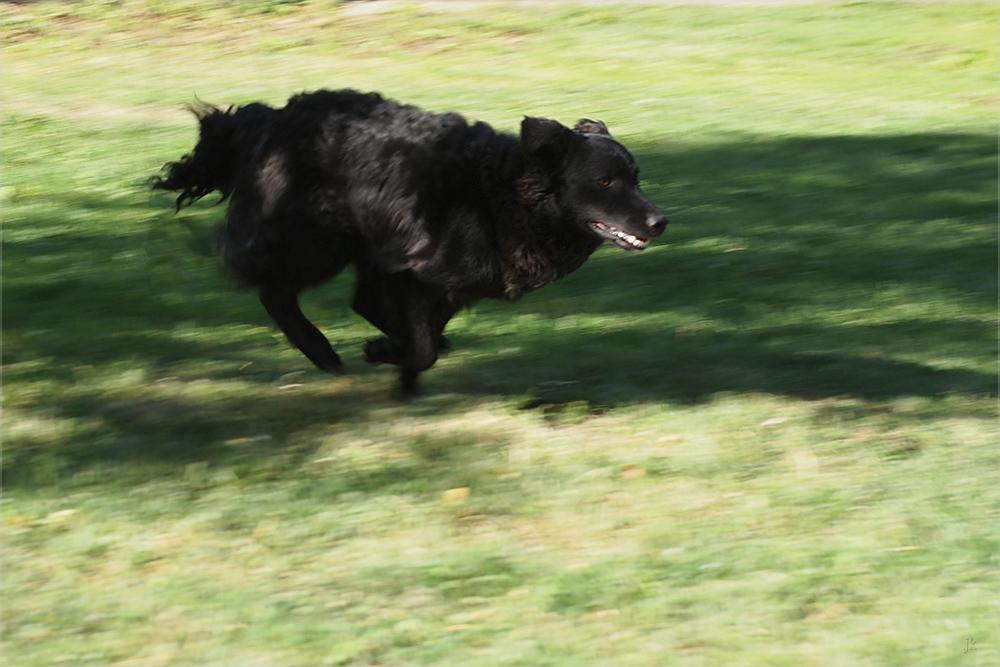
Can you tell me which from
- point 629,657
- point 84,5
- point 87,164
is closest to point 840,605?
point 629,657

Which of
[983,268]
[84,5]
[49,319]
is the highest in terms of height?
[84,5]

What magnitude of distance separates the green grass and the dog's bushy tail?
2.48 ft

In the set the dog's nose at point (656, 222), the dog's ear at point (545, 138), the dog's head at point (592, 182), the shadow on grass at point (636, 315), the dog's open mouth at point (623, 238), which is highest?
the dog's ear at point (545, 138)

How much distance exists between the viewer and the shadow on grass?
277 inches

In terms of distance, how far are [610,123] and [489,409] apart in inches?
352

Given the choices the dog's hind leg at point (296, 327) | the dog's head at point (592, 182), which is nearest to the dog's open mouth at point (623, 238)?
the dog's head at point (592, 182)

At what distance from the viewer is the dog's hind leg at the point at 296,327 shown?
692 centimetres

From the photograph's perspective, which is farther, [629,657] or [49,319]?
[49,319]

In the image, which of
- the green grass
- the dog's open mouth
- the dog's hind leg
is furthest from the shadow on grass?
the dog's open mouth

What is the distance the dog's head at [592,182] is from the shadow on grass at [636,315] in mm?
1129

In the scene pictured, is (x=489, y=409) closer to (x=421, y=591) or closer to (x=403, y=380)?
(x=403, y=380)

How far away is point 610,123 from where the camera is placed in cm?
1520

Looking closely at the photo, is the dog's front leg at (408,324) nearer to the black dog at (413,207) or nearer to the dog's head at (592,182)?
the black dog at (413,207)

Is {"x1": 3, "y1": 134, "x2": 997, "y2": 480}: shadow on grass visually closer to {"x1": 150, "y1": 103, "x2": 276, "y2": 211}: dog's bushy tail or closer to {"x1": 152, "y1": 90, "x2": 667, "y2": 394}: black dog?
{"x1": 152, "y1": 90, "x2": 667, "y2": 394}: black dog
